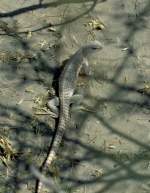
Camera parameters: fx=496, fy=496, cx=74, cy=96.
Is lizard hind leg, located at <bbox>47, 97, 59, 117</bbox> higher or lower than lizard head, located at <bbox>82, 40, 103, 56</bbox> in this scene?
lower

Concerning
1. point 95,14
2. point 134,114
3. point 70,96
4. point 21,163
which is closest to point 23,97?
point 70,96

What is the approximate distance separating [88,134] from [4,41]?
1.69 meters

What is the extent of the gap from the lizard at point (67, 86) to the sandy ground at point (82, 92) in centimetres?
9

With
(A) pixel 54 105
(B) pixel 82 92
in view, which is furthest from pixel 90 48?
(A) pixel 54 105

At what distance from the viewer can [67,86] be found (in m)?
5.52

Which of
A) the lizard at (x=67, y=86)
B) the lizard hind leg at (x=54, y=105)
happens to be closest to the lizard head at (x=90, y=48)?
the lizard at (x=67, y=86)

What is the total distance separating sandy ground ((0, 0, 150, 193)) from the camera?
4.92 meters

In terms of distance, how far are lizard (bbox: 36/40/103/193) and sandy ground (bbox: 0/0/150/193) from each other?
0.09m

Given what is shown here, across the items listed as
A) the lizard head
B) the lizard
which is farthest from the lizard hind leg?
the lizard head

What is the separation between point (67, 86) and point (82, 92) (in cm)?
20

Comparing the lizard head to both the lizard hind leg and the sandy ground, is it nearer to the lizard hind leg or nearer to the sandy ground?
the sandy ground

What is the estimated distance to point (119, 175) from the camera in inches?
193

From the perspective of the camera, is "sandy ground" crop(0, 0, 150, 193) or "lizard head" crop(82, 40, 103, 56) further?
"lizard head" crop(82, 40, 103, 56)

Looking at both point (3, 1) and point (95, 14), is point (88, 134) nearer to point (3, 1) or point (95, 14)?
point (95, 14)
